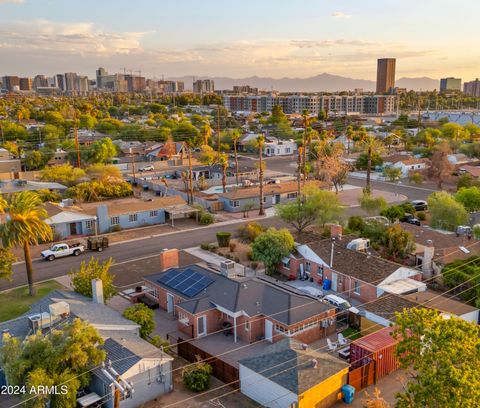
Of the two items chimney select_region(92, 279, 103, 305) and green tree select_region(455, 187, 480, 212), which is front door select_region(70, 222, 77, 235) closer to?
chimney select_region(92, 279, 103, 305)

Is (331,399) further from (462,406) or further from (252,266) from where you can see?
(252,266)

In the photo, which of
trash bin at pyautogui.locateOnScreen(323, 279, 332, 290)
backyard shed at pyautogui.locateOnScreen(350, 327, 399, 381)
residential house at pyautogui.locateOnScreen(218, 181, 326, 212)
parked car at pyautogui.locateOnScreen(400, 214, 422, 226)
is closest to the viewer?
backyard shed at pyautogui.locateOnScreen(350, 327, 399, 381)

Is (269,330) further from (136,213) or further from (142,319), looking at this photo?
(136,213)

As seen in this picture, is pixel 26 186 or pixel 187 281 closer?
pixel 187 281

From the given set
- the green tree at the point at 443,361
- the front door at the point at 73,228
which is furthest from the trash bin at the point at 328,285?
the front door at the point at 73,228

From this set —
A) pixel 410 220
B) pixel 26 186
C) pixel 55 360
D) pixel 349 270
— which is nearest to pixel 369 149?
pixel 410 220

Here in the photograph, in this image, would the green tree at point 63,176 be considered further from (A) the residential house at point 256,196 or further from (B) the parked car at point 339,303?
(B) the parked car at point 339,303

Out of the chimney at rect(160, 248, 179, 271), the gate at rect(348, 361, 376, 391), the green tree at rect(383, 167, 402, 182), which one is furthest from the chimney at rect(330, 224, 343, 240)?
the green tree at rect(383, 167, 402, 182)
